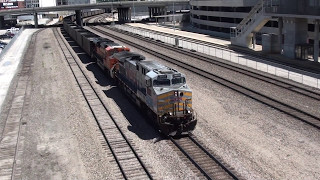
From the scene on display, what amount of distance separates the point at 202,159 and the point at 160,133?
498cm

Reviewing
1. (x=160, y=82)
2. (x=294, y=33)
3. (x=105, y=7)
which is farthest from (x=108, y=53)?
(x=105, y=7)

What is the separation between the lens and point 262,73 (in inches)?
1741

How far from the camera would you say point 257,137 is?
25109 millimetres

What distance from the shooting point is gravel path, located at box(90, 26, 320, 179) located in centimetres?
2077

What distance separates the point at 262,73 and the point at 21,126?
25958 millimetres

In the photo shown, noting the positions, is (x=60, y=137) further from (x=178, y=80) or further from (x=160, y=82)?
(x=178, y=80)

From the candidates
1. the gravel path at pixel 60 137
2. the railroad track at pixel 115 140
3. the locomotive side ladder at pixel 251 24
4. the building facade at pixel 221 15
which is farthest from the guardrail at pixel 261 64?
the gravel path at pixel 60 137

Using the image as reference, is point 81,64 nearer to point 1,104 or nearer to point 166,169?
point 1,104

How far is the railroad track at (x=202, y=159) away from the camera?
65.6ft

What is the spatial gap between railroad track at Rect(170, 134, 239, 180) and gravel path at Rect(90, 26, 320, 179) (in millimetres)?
667

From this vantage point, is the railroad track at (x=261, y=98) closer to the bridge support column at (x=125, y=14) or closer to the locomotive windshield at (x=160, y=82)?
the locomotive windshield at (x=160, y=82)

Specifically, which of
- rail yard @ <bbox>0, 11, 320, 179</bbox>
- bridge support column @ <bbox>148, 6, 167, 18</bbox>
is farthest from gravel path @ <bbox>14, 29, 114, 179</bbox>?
bridge support column @ <bbox>148, 6, 167, 18</bbox>

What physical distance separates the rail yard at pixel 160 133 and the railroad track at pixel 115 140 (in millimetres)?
59

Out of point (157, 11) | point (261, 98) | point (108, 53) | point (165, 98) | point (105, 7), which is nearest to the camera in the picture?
point (165, 98)
